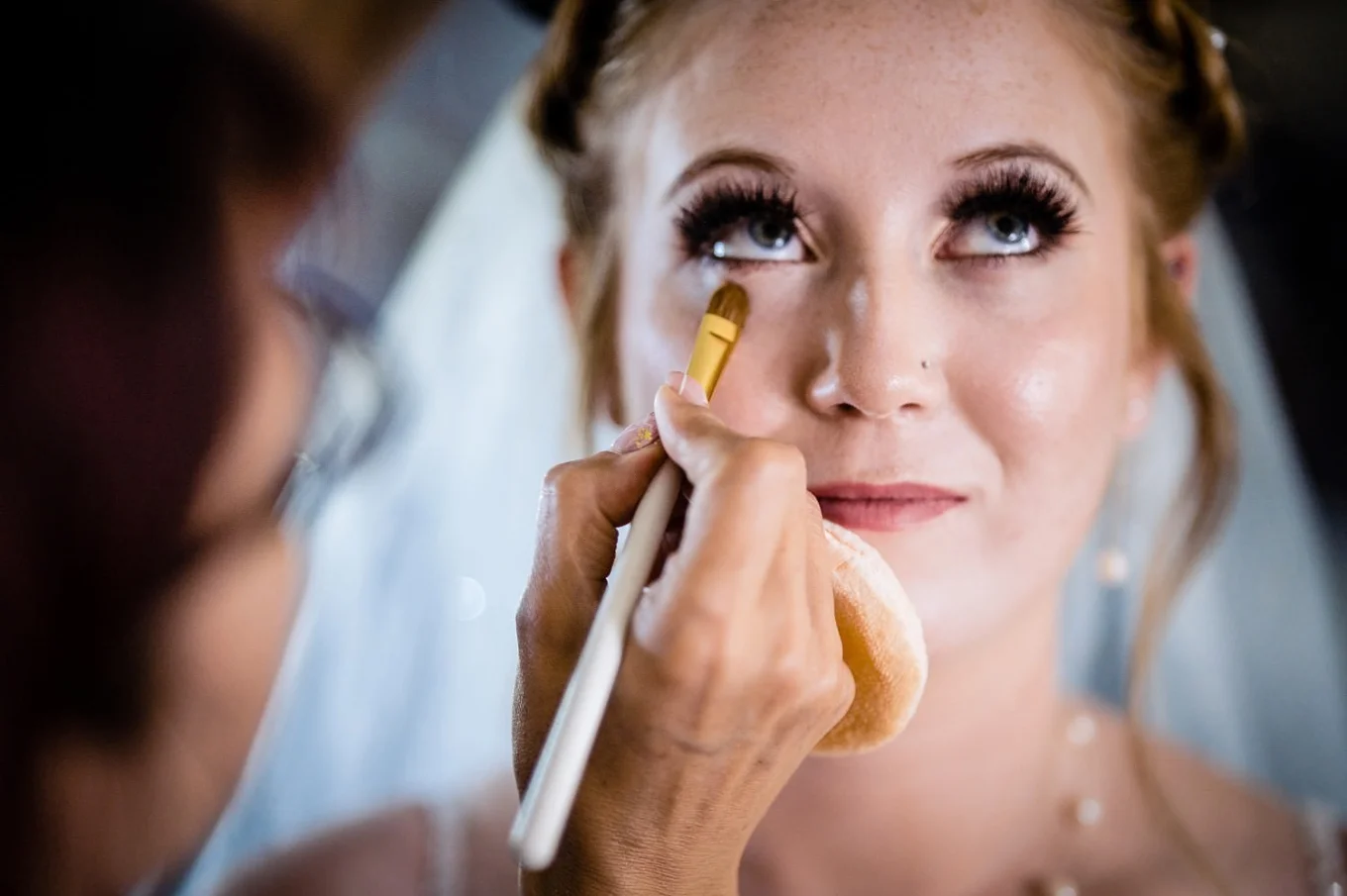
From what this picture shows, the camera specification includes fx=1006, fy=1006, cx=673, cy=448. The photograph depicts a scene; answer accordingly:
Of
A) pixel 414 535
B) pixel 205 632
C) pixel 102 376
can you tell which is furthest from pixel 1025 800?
pixel 102 376

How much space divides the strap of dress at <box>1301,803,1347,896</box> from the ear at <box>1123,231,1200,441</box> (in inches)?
14.1

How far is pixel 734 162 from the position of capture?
0.63 m

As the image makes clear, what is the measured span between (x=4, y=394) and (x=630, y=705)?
2.07 feet

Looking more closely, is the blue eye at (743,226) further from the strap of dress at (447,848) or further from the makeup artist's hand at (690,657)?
the strap of dress at (447,848)

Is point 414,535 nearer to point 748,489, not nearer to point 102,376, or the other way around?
point 102,376

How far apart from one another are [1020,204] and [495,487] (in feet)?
1.82

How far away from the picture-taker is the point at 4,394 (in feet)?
2.56

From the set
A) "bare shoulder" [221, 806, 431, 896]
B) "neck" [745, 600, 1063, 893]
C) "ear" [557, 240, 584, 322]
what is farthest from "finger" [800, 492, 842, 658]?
"bare shoulder" [221, 806, 431, 896]

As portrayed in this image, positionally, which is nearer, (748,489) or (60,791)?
(748,489)

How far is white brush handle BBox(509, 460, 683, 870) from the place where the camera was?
37 centimetres

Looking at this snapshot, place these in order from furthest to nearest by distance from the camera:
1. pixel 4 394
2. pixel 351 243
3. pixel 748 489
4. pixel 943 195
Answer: pixel 351 243, pixel 4 394, pixel 943 195, pixel 748 489

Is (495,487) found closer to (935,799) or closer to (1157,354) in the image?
(935,799)

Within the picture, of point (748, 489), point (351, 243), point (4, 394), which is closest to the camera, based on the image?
point (748, 489)

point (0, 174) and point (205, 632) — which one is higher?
point (0, 174)
